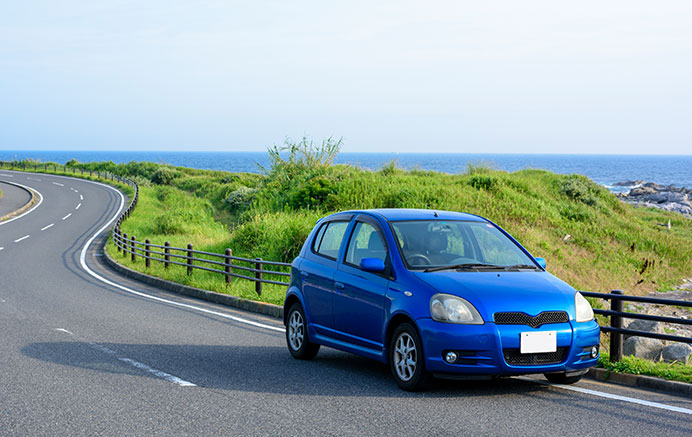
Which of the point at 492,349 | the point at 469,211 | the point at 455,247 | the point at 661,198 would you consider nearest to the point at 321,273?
the point at 455,247

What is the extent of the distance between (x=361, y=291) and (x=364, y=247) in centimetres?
62

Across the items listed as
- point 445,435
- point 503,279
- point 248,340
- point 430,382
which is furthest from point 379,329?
point 248,340

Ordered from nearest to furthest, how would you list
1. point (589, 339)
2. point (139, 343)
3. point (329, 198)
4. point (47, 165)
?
point (589, 339), point (139, 343), point (329, 198), point (47, 165)

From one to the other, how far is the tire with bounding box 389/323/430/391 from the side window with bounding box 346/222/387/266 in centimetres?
106

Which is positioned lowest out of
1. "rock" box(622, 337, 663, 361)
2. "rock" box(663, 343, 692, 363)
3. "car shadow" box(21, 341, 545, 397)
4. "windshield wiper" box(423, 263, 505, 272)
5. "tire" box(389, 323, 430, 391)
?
"rock" box(622, 337, 663, 361)

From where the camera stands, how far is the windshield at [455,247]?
7.47m

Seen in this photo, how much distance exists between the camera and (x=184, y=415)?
6.29 m

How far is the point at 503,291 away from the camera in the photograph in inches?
263

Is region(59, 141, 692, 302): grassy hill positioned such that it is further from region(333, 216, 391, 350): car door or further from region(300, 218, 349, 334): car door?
region(333, 216, 391, 350): car door

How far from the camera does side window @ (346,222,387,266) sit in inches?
311

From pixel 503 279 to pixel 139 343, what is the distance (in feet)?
18.4

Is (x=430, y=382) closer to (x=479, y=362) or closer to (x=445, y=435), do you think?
(x=479, y=362)

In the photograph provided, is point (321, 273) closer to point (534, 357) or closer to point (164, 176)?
point (534, 357)

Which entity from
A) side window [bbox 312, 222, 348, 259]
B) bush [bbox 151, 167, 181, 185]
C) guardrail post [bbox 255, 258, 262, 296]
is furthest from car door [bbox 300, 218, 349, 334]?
bush [bbox 151, 167, 181, 185]
